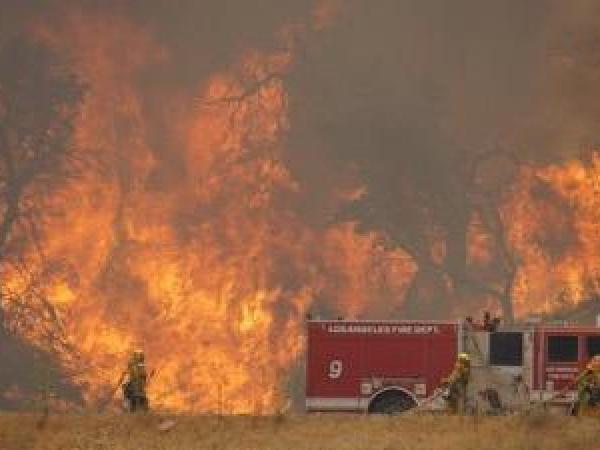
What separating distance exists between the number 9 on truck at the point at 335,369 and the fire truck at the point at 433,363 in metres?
0.02

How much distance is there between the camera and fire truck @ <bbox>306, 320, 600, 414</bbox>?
22516 millimetres

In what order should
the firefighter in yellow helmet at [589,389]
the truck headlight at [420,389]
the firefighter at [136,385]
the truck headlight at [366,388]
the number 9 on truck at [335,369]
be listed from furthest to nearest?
the number 9 on truck at [335,369] → the truck headlight at [366,388] → the truck headlight at [420,389] → the firefighter at [136,385] → the firefighter in yellow helmet at [589,389]

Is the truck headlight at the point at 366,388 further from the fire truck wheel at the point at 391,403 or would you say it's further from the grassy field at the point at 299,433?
the grassy field at the point at 299,433

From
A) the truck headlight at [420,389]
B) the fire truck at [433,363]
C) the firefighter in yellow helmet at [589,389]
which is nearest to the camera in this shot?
the firefighter in yellow helmet at [589,389]

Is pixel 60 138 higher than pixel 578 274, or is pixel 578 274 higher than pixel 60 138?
pixel 60 138

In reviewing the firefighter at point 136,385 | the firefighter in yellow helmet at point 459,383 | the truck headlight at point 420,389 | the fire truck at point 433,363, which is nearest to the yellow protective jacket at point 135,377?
the firefighter at point 136,385

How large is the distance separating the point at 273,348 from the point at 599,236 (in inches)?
639

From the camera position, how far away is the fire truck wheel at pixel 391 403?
2345cm

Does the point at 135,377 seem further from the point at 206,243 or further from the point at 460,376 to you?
Answer: the point at 206,243

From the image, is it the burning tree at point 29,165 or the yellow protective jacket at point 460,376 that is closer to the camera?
the yellow protective jacket at point 460,376

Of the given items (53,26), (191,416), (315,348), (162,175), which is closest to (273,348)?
(162,175)

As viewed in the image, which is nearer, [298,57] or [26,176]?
[26,176]

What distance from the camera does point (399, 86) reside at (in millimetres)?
Answer: 58062

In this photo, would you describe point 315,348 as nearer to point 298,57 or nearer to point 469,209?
point 469,209
